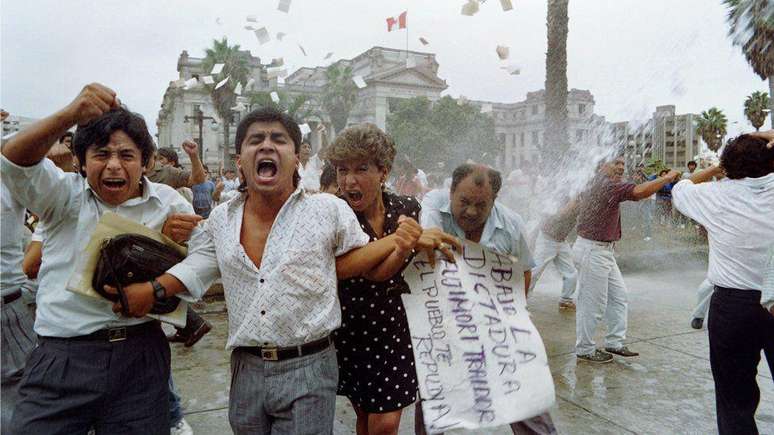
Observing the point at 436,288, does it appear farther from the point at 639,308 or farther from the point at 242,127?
the point at 639,308

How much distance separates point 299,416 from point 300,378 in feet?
0.42

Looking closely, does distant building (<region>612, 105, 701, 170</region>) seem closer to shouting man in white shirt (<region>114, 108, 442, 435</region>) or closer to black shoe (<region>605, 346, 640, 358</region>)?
black shoe (<region>605, 346, 640, 358</region>)

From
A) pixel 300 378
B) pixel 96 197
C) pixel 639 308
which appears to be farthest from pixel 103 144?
pixel 639 308

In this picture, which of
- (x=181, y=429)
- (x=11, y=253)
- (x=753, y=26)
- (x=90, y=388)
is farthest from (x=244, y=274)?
(x=753, y=26)

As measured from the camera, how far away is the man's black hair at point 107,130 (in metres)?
2.03

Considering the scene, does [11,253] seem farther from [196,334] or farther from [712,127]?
[712,127]

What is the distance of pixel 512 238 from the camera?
8.44ft

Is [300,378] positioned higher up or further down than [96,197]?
further down

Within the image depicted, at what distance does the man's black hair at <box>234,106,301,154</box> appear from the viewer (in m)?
2.05

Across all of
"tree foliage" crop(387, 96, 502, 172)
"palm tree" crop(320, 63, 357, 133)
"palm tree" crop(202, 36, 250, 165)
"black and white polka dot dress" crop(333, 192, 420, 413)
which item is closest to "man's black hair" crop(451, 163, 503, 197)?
"black and white polka dot dress" crop(333, 192, 420, 413)

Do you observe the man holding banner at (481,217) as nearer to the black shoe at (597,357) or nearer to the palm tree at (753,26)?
the black shoe at (597,357)

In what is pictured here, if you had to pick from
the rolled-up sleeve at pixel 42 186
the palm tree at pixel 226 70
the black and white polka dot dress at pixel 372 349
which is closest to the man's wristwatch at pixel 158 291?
the rolled-up sleeve at pixel 42 186

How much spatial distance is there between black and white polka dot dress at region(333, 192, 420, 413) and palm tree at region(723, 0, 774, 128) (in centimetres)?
493

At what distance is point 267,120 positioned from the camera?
80.6 inches
